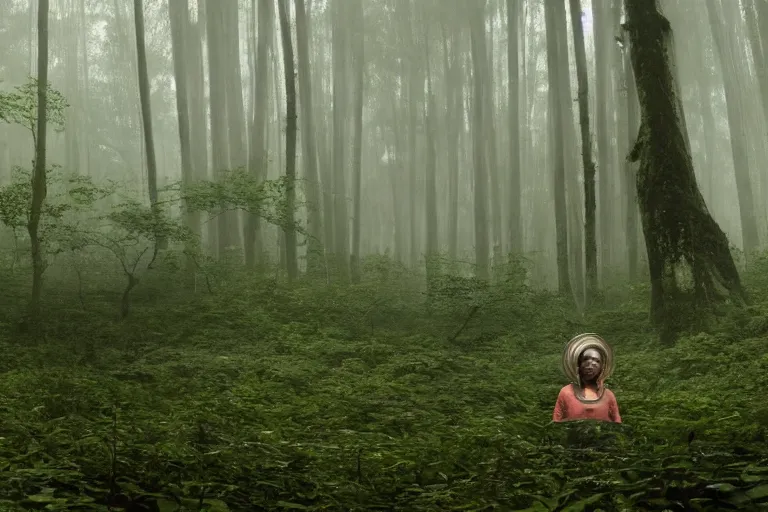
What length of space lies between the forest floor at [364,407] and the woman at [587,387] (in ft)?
0.69

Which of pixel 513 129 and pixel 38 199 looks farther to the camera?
pixel 513 129

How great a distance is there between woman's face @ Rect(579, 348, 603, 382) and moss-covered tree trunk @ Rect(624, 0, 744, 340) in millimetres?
4735

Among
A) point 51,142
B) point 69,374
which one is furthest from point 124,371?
point 51,142

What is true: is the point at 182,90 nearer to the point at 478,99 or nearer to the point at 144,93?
the point at 144,93

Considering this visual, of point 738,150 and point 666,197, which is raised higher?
point 738,150

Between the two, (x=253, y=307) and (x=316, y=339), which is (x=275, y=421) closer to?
(x=316, y=339)

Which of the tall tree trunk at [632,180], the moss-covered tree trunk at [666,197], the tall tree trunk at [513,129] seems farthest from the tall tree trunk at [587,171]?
the tall tree trunk at [513,129]

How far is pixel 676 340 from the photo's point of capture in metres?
8.30

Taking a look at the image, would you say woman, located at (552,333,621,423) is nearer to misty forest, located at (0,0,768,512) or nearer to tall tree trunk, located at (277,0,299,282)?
misty forest, located at (0,0,768,512)

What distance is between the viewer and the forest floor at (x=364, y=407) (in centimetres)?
285

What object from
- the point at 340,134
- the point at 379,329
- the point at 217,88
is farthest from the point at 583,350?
the point at 340,134

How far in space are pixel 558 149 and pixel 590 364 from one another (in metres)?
13.4

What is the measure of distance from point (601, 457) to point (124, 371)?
5.47 m

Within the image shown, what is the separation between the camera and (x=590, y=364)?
4211mm
